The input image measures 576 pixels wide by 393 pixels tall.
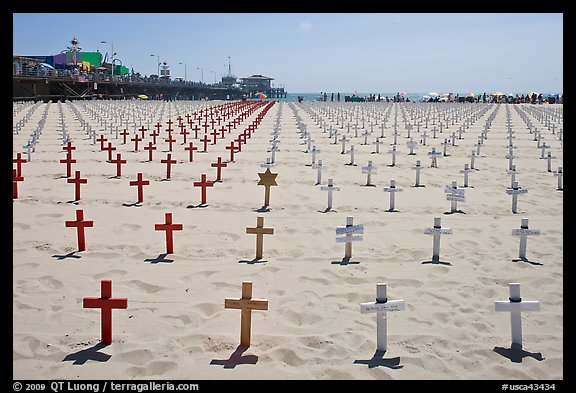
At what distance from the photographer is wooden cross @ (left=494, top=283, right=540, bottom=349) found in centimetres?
503

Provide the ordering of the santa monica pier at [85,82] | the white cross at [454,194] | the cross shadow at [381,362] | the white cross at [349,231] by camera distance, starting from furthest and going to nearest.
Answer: the santa monica pier at [85,82] → the white cross at [454,194] → the white cross at [349,231] → the cross shadow at [381,362]

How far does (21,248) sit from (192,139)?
15390 millimetres

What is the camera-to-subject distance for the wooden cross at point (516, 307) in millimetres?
5031

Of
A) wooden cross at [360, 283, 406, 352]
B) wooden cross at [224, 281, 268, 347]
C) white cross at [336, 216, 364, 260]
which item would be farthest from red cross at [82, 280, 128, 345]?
white cross at [336, 216, 364, 260]

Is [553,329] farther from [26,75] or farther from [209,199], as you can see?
[26,75]

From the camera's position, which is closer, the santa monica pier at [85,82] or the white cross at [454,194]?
the white cross at [454,194]

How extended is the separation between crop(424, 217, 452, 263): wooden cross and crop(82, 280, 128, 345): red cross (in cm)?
388

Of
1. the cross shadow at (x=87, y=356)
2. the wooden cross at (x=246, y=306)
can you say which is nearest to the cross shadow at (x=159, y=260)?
the cross shadow at (x=87, y=356)

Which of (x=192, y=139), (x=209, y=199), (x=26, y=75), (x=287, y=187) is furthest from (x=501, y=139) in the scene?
(x=26, y=75)

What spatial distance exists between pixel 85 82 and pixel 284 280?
199 ft

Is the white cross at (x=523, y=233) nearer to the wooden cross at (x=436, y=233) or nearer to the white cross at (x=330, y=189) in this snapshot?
the wooden cross at (x=436, y=233)

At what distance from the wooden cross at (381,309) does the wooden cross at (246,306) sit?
2.79 feet
